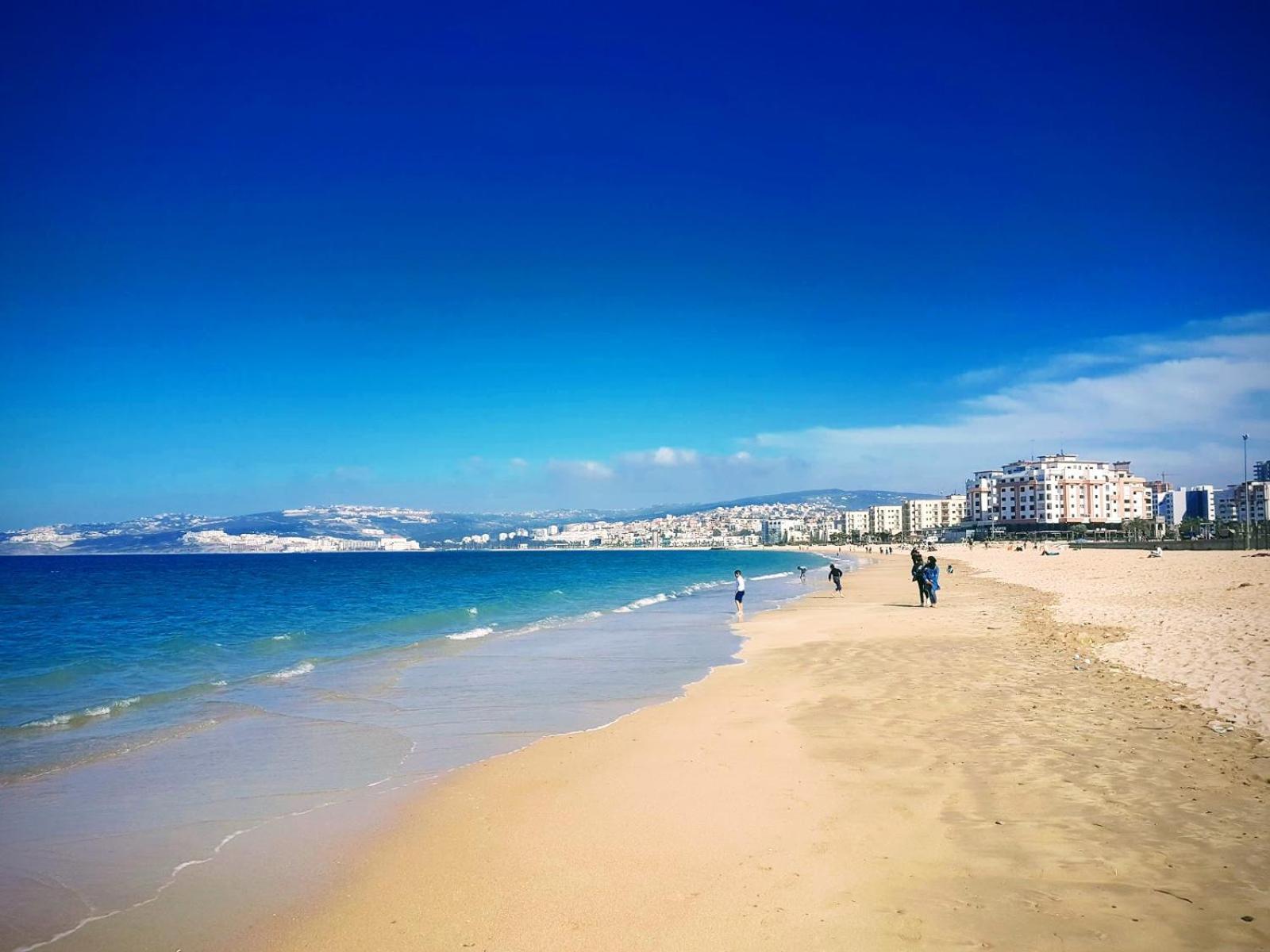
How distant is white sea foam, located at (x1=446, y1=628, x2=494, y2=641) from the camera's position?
72.0 feet

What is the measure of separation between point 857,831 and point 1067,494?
15192 centimetres

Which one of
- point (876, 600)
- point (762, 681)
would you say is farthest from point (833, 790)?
point (876, 600)

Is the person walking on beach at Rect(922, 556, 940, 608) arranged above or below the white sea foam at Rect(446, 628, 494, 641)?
above

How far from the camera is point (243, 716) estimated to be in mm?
11422

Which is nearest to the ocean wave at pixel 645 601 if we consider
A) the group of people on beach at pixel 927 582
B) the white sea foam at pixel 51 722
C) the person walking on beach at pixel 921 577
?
the person walking on beach at pixel 921 577

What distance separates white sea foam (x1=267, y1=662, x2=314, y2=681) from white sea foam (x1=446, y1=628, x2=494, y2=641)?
4976mm

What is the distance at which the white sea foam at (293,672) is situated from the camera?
15562 millimetres

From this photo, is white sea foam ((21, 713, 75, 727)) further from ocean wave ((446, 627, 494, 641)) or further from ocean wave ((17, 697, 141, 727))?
ocean wave ((446, 627, 494, 641))

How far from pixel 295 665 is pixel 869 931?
15777 millimetres

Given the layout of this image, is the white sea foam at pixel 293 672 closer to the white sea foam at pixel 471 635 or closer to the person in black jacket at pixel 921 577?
the white sea foam at pixel 471 635

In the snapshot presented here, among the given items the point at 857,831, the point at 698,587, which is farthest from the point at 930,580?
the point at 698,587

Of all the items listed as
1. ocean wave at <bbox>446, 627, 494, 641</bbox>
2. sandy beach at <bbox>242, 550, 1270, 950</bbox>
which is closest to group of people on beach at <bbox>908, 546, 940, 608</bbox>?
ocean wave at <bbox>446, 627, 494, 641</bbox>

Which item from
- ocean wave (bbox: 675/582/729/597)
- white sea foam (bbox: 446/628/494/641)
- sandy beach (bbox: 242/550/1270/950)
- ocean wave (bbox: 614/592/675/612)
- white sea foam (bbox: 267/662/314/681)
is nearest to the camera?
sandy beach (bbox: 242/550/1270/950)

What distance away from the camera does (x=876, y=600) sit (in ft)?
100
